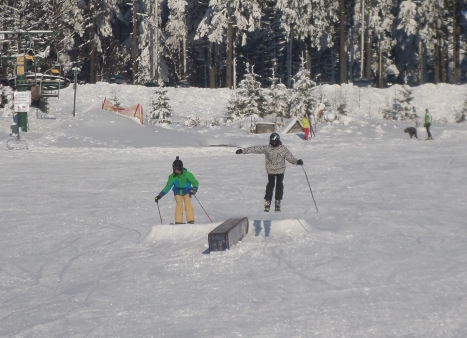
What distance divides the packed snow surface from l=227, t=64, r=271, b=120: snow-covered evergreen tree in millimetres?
10016

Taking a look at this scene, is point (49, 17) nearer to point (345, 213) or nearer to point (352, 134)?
point (352, 134)

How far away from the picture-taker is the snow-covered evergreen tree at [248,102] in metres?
34.9

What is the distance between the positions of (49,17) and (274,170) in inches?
1035

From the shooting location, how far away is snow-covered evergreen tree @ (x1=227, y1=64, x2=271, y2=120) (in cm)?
3491

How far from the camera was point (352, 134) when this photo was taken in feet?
100

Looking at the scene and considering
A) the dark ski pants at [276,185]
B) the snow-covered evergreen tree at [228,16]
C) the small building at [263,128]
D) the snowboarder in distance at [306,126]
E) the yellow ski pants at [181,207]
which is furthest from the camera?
the snow-covered evergreen tree at [228,16]

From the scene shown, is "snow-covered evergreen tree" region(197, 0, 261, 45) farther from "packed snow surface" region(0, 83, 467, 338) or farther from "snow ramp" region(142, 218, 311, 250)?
"snow ramp" region(142, 218, 311, 250)

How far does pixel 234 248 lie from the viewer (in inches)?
403

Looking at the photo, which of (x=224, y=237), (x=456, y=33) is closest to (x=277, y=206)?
(x=224, y=237)

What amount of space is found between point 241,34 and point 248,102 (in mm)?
11294

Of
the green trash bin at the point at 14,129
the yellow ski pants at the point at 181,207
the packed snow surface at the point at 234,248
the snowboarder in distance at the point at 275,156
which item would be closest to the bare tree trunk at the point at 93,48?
the green trash bin at the point at 14,129

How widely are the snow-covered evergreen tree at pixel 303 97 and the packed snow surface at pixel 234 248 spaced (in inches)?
367

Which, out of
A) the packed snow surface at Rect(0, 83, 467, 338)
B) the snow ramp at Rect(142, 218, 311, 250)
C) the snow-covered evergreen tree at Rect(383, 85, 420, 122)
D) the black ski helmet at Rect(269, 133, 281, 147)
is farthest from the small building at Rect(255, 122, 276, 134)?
the snow ramp at Rect(142, 218, 311, 250)

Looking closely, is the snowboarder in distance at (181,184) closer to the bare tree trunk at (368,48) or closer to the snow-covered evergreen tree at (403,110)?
the snow-covered evergreen tree at (403,110)
